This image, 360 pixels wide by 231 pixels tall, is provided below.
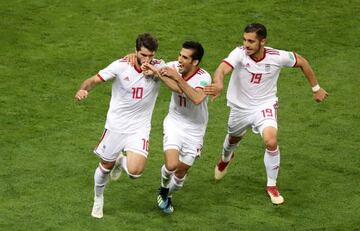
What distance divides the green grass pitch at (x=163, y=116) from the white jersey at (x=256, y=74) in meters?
1.18

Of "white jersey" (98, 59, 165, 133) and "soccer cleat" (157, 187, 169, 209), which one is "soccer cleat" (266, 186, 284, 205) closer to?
"soccer cleat" (157, 187, 169, 209)

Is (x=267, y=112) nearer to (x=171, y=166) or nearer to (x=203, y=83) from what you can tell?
(x=203, y=83)

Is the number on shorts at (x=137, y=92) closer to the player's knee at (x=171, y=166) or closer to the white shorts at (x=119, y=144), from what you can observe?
the white shorts at (x=119, y=144)

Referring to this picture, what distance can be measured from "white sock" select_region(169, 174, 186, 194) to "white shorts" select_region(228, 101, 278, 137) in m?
1.18

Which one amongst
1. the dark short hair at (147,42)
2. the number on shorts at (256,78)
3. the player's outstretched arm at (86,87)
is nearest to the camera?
the player's outstretched arm at (86,87)

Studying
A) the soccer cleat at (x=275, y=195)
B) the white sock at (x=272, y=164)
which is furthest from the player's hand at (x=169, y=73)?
the soccer cleat at (x=275, y=195)

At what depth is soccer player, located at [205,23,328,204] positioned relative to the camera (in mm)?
11609

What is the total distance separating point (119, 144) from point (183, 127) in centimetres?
86

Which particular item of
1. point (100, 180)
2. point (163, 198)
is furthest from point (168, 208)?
point (100, 180)

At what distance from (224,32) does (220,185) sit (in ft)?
18.1

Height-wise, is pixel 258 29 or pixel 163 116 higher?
pixel 258 29

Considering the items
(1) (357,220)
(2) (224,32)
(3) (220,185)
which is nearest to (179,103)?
(3) (220,185)

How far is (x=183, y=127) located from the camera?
11.4 m

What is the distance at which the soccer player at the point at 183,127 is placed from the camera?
36.2 feet
